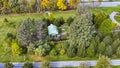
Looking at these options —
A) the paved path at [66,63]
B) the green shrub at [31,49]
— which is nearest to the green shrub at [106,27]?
the paved path at [66,63]

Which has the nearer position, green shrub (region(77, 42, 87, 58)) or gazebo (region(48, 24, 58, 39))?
green shrub (region(77, 42, 87, 58))

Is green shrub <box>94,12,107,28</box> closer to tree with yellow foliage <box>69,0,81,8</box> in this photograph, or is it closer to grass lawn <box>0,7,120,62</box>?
grass lawn <box>0,7,120,62</box>

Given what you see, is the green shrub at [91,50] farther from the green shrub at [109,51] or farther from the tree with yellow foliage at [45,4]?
the tree with yellow foliage at [45,4]

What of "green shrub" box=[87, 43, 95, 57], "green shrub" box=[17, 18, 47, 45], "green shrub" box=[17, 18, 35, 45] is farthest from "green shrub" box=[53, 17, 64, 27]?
"green shrub" box=[87, 43, 95, 57]

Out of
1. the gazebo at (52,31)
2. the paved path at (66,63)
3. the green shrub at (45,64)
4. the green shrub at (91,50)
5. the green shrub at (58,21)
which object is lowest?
the paved path at (66,63)

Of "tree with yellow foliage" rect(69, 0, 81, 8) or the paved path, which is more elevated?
"tree with yellow foliage" rect(69, 0, 81, 8)

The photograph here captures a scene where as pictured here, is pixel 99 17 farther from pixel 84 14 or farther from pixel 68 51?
pixel 68 51

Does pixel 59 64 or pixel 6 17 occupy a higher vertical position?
pixel 6 17

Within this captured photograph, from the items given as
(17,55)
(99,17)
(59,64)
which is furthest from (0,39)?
(99,17)

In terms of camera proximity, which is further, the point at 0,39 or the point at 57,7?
the point at 57,7

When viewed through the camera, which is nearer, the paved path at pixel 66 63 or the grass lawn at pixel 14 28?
the paved path at pixel 66 63

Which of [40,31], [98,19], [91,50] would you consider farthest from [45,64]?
[98,19]
